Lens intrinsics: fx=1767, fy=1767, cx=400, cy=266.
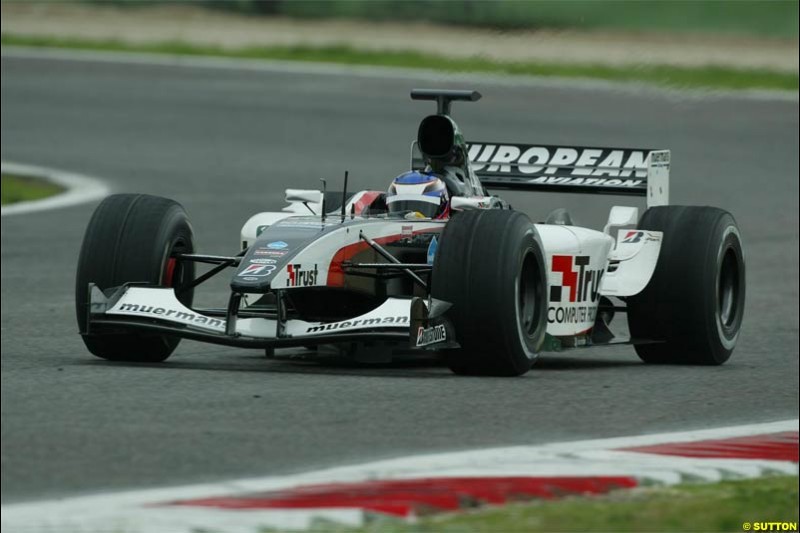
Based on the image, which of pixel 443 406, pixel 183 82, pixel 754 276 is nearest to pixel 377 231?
pixel 443 406

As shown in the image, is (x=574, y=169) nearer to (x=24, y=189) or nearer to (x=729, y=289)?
(x=729, y=289)

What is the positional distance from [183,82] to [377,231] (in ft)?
68.7

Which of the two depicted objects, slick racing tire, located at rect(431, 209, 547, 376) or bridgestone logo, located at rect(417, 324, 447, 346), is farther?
slick racing tire, located at rect(431, 209, 547, 376)

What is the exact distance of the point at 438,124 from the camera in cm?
987

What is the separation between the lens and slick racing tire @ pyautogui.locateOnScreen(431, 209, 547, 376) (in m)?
8.26

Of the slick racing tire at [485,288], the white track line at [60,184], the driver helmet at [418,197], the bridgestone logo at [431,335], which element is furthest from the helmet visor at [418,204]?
the white track line at [60,184]

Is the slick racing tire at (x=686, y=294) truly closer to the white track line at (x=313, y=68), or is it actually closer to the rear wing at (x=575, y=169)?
the rear wing at (x=575, y=169)

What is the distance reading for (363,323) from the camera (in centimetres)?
827

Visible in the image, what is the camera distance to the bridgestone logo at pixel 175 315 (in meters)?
8.45

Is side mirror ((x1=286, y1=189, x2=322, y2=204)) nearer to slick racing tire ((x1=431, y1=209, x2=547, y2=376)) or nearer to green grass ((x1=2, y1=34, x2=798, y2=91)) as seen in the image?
slick racing tire ((x1=431, y1=209, x2=547, y2=376))

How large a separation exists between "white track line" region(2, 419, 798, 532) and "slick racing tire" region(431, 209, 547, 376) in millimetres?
1323

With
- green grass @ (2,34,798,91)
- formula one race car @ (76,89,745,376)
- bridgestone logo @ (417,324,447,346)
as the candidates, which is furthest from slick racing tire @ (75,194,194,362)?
green grass @ (2,34,798,91)

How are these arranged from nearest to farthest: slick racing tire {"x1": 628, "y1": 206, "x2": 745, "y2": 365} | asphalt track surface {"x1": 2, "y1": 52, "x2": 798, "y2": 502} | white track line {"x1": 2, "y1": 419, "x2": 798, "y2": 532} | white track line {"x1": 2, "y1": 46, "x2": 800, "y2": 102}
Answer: white track line {"x1": 2, "y1": 419, "x2": 798, "y2": 532} → asphalt track surface {"x1": 2, "y1": 52, "x2": 798, "y2": 502} → slick racing tire {"x1": 628, "y1": 206, "x2": 745, "y2": 365} → white track line {"x1": 2, "y1": 46, "x2": 800, "y2": 102}

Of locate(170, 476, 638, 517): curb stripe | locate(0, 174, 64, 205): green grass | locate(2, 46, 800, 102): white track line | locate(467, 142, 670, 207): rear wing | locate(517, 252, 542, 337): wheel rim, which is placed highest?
locate(2, 46, 800, 102): white track line
